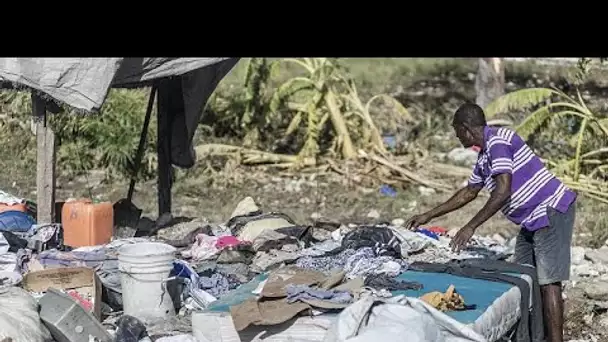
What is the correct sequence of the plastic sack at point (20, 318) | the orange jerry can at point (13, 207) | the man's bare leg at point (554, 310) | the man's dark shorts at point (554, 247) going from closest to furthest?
the plastic sack at point (20, 318) < the man's dark shorts at point (554, 247) < the man's bare leg at point (554, 310) < the orange jerry can at point (13, 207)

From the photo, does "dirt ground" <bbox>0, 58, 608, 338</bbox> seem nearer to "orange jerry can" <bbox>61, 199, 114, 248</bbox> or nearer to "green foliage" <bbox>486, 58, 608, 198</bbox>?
"green foliage" <bbox>486, 58, 608, 198</bbox>

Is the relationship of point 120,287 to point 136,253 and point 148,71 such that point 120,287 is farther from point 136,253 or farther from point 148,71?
point 148,71

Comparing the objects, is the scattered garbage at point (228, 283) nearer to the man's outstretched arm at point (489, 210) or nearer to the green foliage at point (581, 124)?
the man's outstretched arm at point (489, 210)

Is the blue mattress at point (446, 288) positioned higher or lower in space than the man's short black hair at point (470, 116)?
lower

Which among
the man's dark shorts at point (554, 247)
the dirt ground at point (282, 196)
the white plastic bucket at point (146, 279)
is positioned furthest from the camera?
the dirt ground at point (282, 196)

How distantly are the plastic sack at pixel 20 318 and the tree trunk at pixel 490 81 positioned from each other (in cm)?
1062

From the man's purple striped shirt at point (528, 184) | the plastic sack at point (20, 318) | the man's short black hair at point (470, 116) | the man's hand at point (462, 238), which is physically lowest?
the plastic sack at point (20, 318)

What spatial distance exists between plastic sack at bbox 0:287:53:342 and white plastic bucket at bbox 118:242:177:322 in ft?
2.00

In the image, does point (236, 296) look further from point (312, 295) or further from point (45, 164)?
point (45, 164)

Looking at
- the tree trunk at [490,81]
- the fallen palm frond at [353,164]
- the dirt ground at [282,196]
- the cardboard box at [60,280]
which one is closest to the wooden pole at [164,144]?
the dirt ground at [282,196]

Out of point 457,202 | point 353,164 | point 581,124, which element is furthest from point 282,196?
point 457,202

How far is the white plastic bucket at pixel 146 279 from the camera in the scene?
238 inches

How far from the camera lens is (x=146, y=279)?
6059 millimetres

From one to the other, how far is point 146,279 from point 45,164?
5.78ft
